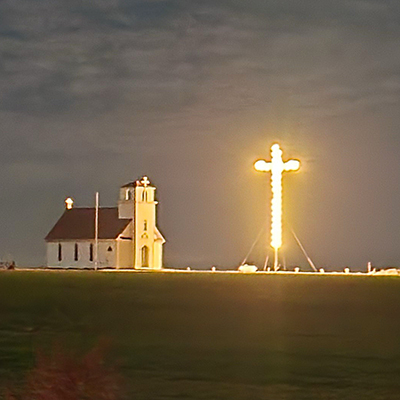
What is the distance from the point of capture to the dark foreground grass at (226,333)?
27.6 meters

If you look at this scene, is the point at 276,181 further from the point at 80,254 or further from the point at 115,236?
the point at 80,254

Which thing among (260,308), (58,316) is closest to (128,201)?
(260,308)

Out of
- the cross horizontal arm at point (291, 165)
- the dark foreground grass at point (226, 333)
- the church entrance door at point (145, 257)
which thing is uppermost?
the cross horizontal arm at point (291, 165)

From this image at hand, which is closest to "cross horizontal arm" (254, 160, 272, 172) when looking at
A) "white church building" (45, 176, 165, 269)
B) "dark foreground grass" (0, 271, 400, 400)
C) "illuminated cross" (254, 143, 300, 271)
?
"illuminated cross" (254, 143, 300, 271)

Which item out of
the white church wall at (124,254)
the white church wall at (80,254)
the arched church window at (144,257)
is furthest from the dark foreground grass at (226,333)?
the white church wall at (80,254)

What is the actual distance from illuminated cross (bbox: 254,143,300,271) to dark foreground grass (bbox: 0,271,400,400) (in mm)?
2704

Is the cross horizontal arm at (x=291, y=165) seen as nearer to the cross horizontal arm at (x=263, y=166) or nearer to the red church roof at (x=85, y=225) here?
the cross horizontal arm at (x=263, y=166)

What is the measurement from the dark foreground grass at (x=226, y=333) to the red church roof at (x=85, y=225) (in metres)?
19.1

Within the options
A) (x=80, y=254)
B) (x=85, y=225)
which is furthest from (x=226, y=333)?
(x=85, y=225)

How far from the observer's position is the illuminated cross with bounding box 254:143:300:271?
60844 millimetres

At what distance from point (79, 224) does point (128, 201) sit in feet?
20.4

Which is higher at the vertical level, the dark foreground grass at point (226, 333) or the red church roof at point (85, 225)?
the red church roof at point (85, 225)

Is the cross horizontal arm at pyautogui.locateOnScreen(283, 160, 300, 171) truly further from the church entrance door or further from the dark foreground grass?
the church entrance door

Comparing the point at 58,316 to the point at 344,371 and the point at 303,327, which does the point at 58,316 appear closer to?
the point at 303,327
